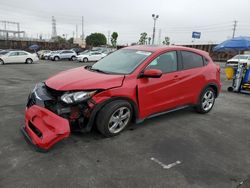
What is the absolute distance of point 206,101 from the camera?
5246 millimetres

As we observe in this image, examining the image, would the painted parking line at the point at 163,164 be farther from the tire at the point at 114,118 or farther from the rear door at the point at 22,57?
the rear door at the point at 22,57

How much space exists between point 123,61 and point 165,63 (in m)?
0.83

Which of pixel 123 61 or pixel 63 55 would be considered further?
pixel 63 55

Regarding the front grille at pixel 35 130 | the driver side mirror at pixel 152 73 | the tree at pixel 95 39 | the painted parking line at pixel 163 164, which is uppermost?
the tree at pixel 95 39

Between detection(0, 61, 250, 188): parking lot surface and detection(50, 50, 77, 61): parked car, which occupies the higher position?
detection(50, 50, 77, 61): parked car

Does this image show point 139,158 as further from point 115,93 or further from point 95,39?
point 95,39

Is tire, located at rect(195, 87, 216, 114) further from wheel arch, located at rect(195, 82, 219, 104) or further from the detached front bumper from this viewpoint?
the detached front bumper

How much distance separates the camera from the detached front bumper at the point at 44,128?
10.0 ft

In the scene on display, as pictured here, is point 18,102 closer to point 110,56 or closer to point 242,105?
point 110,56

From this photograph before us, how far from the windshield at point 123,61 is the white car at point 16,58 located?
18698mm

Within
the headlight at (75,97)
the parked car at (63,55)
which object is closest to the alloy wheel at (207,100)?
the headlight at (75,97)

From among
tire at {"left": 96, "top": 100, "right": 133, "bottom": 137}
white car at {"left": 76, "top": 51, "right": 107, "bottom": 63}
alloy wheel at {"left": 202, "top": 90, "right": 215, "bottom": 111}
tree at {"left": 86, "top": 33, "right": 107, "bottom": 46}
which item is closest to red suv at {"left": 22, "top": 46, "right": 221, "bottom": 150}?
tire at {"left": 96, "top": 100, "right": 133, "bottom": 137}

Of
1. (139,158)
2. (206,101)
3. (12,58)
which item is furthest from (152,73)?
(12,58)

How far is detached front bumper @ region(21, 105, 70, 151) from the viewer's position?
10.0 feet
